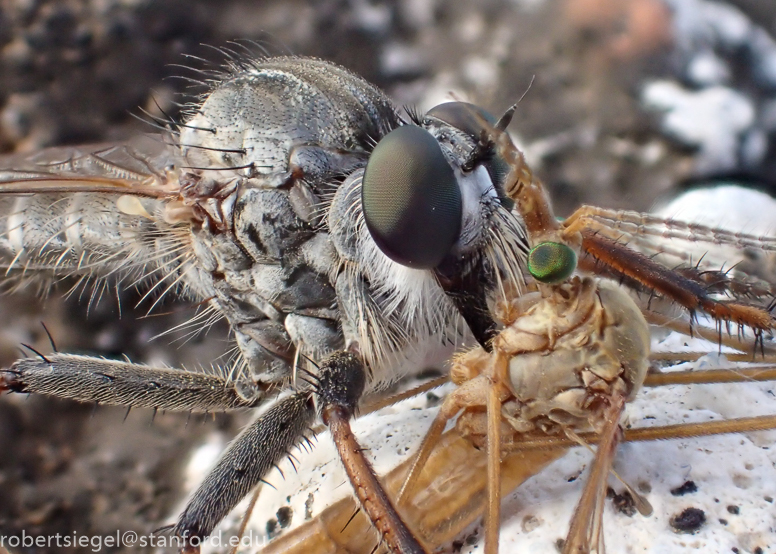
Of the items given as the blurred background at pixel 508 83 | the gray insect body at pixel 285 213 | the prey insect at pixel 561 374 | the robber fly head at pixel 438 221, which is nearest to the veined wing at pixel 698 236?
the prey insect at pixel 561 374

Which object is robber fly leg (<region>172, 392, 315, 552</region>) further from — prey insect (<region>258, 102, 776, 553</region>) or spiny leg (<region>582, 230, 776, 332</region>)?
spiny leg (<region>582, 230, 776, 332</region>)

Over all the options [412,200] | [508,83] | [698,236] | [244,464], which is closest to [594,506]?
[698,236]

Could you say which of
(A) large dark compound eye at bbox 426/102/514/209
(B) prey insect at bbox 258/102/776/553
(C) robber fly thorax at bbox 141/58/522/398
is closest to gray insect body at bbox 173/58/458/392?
(C) robber fly thorax at bbox 141/58/522/398

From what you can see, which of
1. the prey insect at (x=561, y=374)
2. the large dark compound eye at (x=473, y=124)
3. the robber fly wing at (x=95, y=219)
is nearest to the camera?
the prey insect at (x=561, y=374)

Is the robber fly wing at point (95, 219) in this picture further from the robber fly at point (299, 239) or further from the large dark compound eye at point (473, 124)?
the large dark compound eye at point (473, 124)

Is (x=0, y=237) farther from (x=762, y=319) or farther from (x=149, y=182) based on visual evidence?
(x=762, y=319)

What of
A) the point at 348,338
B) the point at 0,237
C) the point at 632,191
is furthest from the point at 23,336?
the point at 632,191
